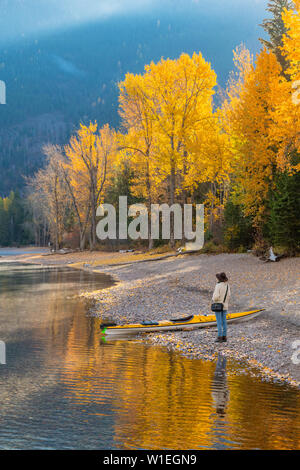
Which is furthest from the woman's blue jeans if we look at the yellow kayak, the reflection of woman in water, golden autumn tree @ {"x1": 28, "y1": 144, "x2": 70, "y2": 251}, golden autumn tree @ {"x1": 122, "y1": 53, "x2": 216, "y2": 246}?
golden autumn tree @ {"x1": 28, "y1": 144, "x2": 70, "y2": 251}

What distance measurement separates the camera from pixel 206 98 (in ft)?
120

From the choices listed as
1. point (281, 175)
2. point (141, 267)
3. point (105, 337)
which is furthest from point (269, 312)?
point (141, 267)

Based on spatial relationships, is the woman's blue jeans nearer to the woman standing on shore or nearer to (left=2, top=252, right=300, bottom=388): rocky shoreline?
the woman standing on shore

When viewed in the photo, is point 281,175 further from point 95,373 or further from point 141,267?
point 95,373

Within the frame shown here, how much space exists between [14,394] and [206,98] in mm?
32509

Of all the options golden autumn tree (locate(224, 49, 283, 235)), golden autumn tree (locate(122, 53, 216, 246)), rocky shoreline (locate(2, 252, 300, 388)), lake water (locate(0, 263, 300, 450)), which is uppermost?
golden autumn tree (locate(122, 53, 216, 246))

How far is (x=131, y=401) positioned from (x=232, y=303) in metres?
9.94

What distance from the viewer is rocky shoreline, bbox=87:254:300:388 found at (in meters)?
10.6

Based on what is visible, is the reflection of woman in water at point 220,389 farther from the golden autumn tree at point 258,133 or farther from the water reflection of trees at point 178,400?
the golden autumn tree at point 258,133

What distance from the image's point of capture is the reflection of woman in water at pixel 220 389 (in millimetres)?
7367

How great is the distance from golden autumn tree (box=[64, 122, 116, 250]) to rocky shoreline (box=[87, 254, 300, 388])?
23.1 metres

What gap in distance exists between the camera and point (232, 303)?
1697 centimetres

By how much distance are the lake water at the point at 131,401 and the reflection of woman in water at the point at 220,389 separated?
0.02 metres

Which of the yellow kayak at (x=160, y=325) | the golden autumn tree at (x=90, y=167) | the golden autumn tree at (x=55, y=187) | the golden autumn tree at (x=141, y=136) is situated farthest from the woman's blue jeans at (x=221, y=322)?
the golden autumn tree at (x=55, y=187)
